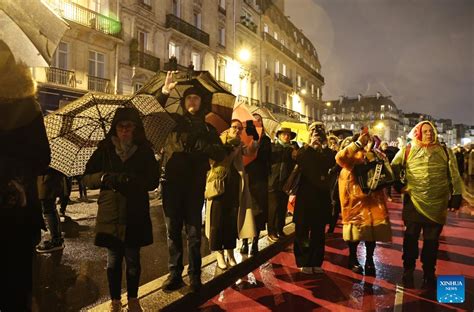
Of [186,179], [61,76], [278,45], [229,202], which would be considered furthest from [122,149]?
[278,45]

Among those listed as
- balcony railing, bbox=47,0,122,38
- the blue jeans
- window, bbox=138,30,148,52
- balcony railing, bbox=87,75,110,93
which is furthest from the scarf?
window, bbox=138,30,148,52

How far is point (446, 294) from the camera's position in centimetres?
389

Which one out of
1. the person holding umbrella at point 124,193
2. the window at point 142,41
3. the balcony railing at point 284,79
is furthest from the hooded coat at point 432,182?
the balcony railing at point 284,79

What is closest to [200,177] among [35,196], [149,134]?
[149,134]

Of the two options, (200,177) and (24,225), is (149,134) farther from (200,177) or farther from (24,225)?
(24,225)

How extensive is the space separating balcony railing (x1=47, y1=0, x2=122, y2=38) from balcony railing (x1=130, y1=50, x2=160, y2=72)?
62.0 inches

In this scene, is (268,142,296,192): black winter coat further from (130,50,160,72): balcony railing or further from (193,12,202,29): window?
(193,12,202,29): window

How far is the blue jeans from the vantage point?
3.41 meters

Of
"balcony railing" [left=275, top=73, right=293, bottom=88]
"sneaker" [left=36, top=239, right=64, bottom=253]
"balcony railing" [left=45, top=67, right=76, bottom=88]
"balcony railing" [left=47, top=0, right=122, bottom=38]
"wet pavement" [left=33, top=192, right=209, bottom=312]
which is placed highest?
"balcony railing" [left=275, top=73, right=293, bottom=88]

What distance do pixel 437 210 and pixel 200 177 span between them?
9.52ft

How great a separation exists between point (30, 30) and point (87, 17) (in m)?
19.7

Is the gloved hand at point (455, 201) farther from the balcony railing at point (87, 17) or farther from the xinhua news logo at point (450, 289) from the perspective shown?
the balcony railing at point (87, 17)

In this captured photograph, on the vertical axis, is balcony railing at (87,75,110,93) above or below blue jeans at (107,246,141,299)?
above

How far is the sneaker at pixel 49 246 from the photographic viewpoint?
564 cm
